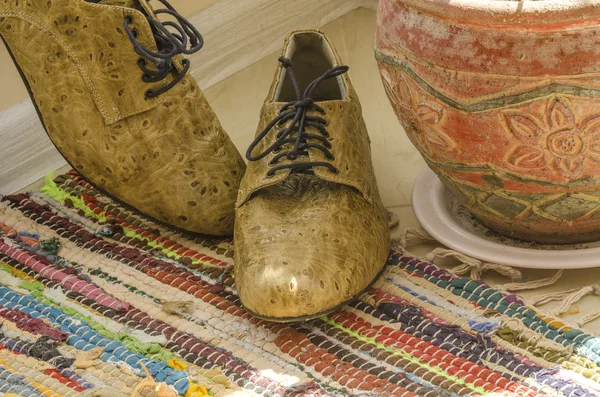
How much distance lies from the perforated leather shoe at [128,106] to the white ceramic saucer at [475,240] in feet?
0.88

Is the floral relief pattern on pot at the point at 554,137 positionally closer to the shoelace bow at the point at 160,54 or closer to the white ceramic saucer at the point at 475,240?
the white ceramic saucer at the point at 475,240

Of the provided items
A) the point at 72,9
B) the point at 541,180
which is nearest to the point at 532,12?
the point at 541,180

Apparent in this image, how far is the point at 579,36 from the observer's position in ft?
2.92

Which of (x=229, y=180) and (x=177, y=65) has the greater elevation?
(x=177, y=65)

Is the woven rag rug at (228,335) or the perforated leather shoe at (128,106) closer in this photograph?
the woven rag rug at (228,335)

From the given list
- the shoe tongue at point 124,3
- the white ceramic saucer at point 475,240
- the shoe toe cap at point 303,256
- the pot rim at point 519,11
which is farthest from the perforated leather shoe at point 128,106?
the pot rim at point 519,11

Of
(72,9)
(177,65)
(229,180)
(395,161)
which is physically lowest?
(395,161)

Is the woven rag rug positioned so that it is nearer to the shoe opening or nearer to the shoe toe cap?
the shoe toe cap

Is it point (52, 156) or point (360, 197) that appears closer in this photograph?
point (360, 197)

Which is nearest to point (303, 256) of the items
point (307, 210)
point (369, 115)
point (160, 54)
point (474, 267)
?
point (307, 210)

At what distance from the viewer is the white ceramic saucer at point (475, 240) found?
1.09 meters

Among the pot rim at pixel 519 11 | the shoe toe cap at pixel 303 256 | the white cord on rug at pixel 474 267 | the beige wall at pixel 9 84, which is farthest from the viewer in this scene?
the beige wall at pixel 9 84

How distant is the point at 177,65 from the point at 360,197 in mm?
310

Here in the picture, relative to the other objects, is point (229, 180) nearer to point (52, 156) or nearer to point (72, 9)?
point (72, 9)
